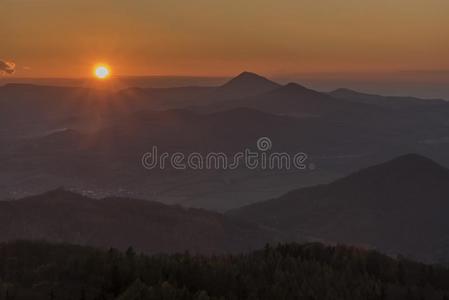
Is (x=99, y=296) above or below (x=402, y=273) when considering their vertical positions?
above

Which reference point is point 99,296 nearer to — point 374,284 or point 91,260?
point 91,260

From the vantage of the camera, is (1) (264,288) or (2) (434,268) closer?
(1) (264,288)

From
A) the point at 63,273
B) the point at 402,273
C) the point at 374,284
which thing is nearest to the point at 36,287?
the point at 63,273

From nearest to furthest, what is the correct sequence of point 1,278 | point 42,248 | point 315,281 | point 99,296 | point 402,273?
point 99,296 → point 1,278 → point 315,281 → point 42,248 → point 402,273

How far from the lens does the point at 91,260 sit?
4055 inches

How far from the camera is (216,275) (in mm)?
102750

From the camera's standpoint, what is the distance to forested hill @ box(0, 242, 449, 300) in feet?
287

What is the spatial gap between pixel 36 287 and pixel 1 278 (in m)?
9.68

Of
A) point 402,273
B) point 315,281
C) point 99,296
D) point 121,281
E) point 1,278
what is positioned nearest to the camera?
point 99,296

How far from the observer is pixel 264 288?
10250 centimetres

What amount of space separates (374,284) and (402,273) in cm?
2192

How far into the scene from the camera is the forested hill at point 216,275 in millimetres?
87500

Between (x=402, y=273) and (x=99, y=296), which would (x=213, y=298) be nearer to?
(x=99, y=296)

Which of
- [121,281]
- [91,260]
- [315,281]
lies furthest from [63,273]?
[315,281]
